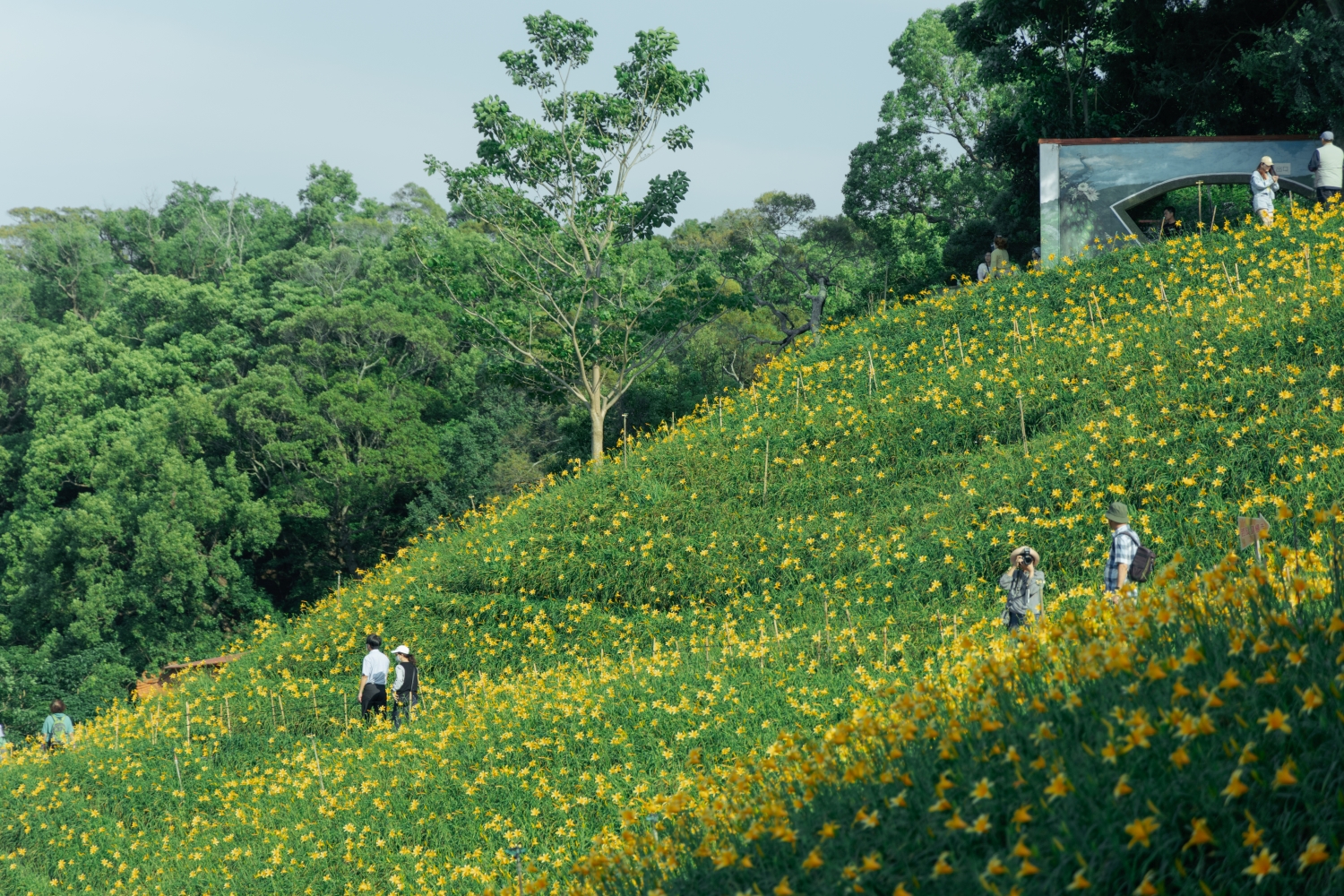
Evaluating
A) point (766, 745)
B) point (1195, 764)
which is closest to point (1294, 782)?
point (1195, 764)

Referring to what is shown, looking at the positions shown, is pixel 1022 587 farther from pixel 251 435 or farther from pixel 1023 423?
pixel 251 435

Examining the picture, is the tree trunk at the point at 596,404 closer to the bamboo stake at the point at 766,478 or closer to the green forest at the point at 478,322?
the green forest at the point at 478,322

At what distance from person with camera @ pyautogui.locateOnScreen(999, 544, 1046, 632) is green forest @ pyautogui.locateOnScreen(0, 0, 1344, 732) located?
11985 mm

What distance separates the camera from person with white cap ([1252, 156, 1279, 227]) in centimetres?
1434

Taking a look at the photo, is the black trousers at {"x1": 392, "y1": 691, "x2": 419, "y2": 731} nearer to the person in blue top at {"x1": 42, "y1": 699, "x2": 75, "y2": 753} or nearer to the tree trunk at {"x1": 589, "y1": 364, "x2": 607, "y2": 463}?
the person in blue top at {"x1": 42, "y1": 699, "x2": 75, "y2": 753}

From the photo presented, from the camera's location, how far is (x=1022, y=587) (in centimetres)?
756

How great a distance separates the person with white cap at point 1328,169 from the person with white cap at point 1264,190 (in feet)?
1.99

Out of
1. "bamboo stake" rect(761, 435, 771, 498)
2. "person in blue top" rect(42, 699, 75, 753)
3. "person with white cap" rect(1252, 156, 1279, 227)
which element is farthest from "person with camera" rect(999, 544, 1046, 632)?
"person in blue top" rect(42, 699, 75, 753)

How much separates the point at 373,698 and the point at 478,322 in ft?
42.9

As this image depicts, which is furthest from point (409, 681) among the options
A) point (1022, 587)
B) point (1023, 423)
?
point (1023, 423)

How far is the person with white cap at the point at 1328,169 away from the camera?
14555 mm

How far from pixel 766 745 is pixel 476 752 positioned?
2664 millimetres

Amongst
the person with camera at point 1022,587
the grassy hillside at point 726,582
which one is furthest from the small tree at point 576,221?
the person with camera at point 1022,587

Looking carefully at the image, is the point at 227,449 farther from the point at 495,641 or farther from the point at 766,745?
the point at 766,745
